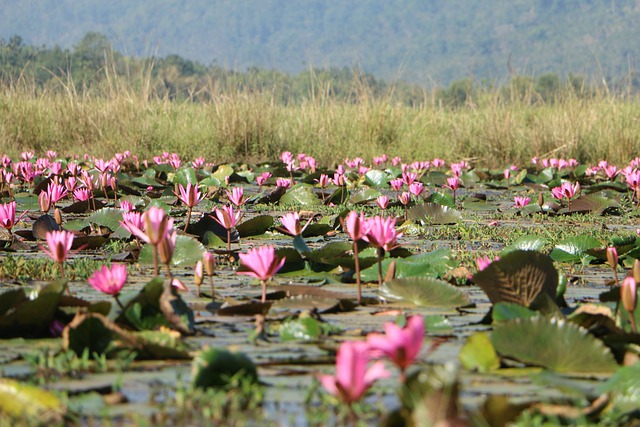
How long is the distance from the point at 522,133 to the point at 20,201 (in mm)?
7995

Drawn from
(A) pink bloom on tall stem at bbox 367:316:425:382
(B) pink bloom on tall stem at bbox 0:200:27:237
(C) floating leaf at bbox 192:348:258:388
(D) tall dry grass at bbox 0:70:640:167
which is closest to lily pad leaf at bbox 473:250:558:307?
(C) floating leaf at bbox 192:348:258:388

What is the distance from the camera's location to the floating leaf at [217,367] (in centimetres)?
135

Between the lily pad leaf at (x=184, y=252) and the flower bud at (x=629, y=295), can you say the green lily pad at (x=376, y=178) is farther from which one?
the flower bud at (x=629, y=295)

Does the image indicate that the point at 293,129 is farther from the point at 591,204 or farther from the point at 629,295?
the point at 629,295

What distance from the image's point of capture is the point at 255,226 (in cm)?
369

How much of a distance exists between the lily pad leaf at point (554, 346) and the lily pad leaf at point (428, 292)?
1.79ft

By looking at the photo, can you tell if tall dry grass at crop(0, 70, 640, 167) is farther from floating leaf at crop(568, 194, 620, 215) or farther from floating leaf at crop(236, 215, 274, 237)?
floating leaf at crop(236, 215, 274, 237)

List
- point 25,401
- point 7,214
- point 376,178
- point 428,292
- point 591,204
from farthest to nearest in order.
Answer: point 376,178 → point 591,204 → point 7,214 → point 428,292 → point 25,401

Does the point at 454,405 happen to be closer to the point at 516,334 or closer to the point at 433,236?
Result: the point at 516,334

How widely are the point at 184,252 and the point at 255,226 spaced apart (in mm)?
822

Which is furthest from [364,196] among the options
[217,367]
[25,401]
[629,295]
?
[25,401]

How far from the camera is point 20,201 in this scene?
509 cm

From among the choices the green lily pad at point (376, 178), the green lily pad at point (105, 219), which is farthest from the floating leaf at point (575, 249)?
the green lily pad at point (376, 178)

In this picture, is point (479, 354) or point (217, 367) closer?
point (217, 367)
